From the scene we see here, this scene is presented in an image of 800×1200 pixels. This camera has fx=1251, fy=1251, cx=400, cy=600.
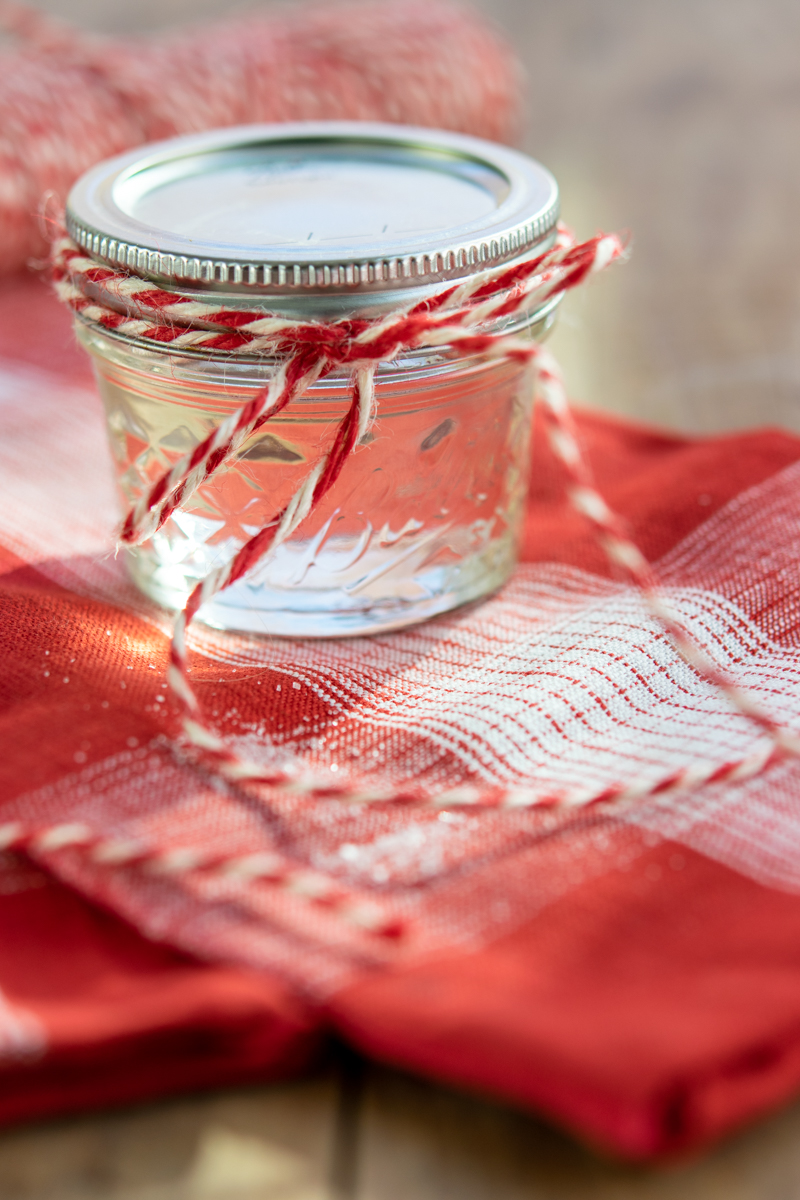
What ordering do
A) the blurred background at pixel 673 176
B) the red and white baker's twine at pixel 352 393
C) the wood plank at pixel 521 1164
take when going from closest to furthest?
the wood plank at pixel 521 1164 < the red and white baker's twine at pixel 352 393 < the blurred background at pixel 673 176

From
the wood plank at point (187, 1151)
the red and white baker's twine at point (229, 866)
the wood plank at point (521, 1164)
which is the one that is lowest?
the wood plank at point (187, 1151)

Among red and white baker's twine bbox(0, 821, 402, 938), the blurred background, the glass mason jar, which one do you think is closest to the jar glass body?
the glass mason jar

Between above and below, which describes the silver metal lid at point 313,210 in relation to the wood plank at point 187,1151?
above

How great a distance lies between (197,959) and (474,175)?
39 centimetres

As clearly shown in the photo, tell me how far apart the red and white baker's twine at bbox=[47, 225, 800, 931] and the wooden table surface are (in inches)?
4.5


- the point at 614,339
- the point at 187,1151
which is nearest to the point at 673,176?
the point at 614,339

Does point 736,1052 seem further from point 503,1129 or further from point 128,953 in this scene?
point 128,953

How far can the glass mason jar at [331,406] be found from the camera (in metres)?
0.48

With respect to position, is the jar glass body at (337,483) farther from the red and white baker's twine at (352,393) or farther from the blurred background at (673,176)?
the blurred background at (673,176)

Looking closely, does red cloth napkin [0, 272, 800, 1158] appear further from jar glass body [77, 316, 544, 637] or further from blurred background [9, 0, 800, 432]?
blurred background [9, 0, 800, 432]

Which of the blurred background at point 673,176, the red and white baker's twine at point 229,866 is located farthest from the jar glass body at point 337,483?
the blurred background at point 673,176

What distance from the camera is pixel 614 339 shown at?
2.89 feet

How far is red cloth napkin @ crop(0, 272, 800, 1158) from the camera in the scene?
1.12 ft

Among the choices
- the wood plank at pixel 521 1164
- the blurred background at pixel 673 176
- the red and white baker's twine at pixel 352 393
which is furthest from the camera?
the blurred background at pixel 673 176
